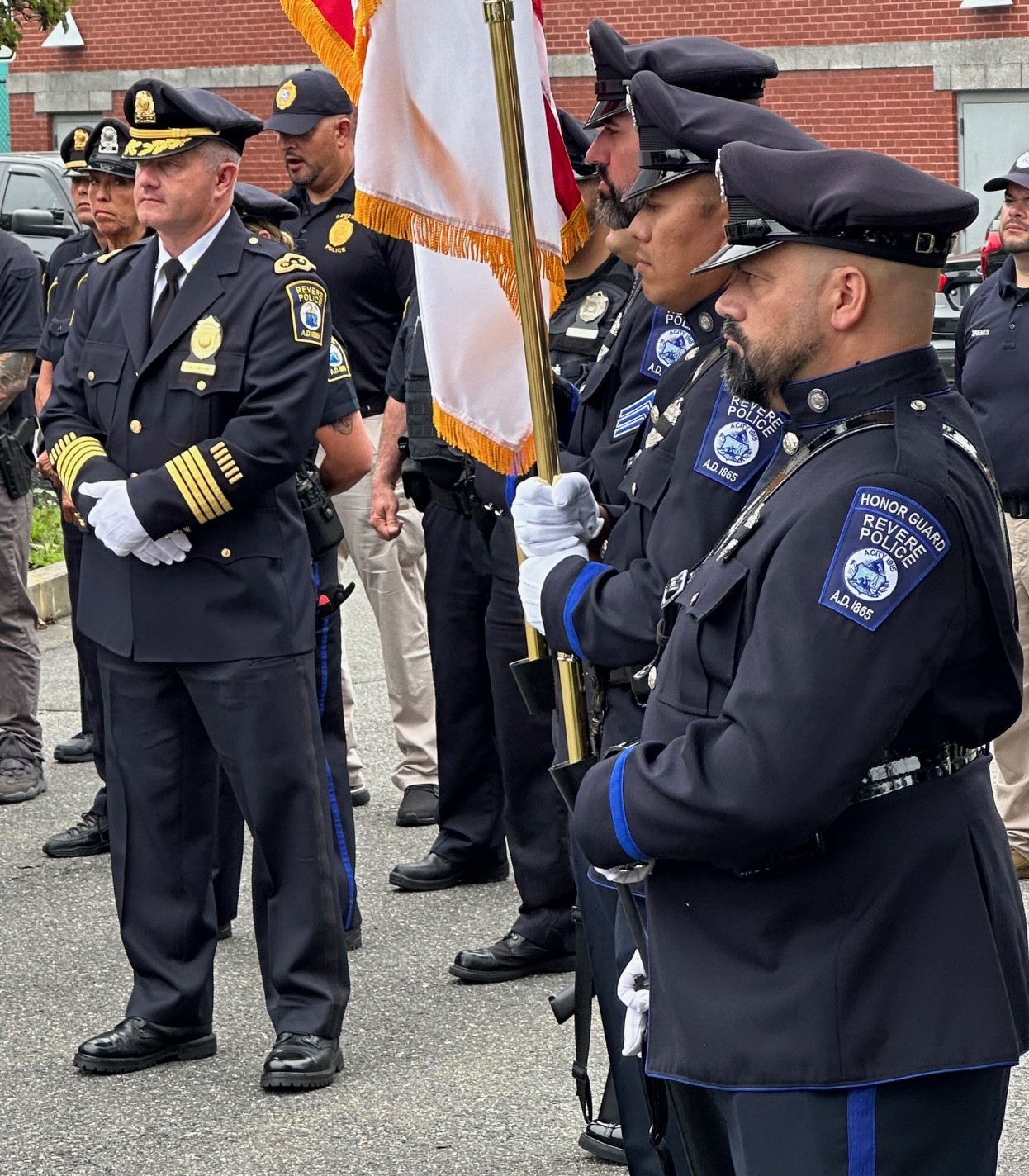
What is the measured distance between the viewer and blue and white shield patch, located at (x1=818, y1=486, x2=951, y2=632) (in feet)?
6.91

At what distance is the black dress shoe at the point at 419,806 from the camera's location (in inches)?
249

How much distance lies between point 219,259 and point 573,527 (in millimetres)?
1546

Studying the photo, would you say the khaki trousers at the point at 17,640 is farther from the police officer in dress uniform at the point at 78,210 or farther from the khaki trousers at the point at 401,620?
the khaki trousers at the point at 401,620

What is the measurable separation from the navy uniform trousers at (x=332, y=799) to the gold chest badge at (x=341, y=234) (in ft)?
5.77

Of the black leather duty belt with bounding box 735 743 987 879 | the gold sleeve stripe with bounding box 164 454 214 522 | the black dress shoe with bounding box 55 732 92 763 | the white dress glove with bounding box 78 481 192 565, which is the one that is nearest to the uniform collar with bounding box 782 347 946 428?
the black leather duty belt with bounding box 735 743 987 879

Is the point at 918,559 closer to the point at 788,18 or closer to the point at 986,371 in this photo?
the point at 986,371

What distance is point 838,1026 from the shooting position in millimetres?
2195

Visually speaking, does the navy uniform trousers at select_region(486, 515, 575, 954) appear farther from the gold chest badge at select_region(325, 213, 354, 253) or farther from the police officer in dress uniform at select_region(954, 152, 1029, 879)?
the gold chest badge at select_region(325, 213, 354, 253)

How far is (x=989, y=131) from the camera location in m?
21.5

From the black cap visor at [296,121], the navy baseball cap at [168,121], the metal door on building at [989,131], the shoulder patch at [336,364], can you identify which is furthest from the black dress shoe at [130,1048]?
the metal door on building at [989,131]

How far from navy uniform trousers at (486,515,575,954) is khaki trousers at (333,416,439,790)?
1.51 meters

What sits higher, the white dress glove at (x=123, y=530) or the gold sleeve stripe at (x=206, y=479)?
the gold sleeve stripe at (x=206, y=479)

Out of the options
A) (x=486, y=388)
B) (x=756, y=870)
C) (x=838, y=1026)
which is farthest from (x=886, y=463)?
(x=486, y=388)

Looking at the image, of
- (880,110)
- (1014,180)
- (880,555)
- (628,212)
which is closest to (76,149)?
(1014,180)
